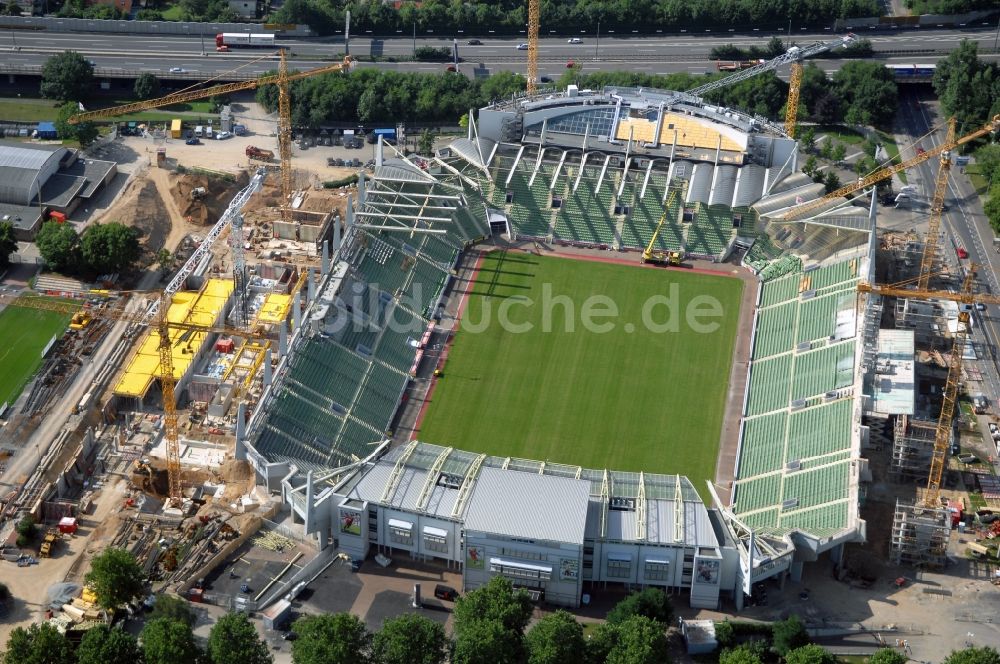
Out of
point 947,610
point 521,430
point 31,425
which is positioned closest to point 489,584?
point 521,430

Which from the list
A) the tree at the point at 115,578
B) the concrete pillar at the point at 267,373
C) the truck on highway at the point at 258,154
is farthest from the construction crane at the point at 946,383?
the truck on highway at the point at 258,154

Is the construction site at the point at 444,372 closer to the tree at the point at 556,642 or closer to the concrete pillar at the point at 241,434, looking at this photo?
the concrete pillar at the point at 241,434

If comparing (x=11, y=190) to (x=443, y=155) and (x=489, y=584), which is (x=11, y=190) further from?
(x=489, y=584)

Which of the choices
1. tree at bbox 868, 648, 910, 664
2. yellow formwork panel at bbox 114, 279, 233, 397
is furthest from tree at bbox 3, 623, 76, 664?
tree at bbox 868, 648, 910, 664

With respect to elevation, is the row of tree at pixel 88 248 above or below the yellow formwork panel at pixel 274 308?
above

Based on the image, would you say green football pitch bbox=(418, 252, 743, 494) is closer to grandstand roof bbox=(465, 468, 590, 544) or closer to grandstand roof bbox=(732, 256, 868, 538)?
grandstand roof bbox=(732, 256, 868, 538)
